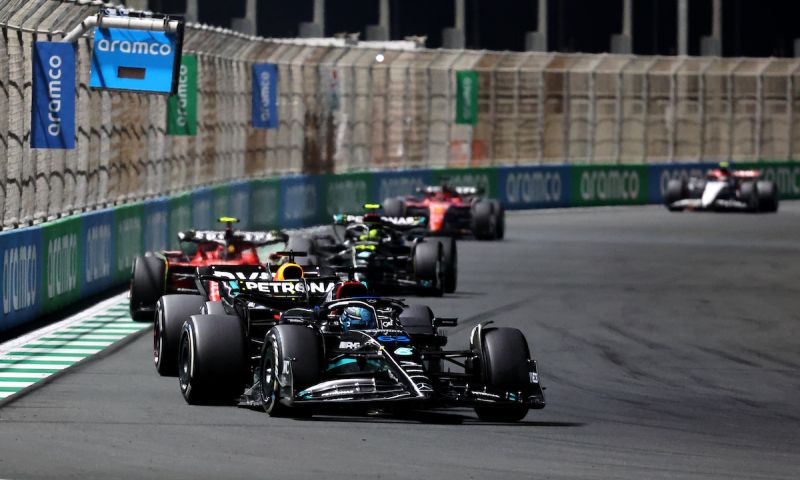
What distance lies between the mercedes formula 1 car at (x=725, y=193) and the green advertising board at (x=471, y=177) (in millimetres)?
4507

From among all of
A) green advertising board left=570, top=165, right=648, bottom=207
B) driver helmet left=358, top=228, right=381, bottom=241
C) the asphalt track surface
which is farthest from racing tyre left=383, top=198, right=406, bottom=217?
green advertising board left=570, top=165, right=648, bottom=207

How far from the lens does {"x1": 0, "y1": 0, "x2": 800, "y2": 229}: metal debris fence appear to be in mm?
21188

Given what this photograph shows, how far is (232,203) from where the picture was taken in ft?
107

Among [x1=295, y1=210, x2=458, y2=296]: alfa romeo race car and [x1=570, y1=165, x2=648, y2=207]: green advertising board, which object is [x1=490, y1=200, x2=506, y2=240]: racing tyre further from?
[x1=570, y1=165, x2=648, y2=207]: green advertising board

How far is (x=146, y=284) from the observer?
62.3 feet

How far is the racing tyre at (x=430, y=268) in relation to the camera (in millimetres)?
22406

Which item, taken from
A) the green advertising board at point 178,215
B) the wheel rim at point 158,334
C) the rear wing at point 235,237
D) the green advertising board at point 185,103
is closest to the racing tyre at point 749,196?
the green advertising board at point 178,215

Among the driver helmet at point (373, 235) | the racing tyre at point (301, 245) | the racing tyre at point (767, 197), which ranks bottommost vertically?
the racing tyre at point (767, 197)

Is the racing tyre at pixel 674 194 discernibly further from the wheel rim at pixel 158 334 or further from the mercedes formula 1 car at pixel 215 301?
the wheel rim at pixel 158 334

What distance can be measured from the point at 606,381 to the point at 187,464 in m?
5.48

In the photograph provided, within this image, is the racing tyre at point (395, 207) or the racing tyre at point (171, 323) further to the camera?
the racing tyre at point (395, 207)

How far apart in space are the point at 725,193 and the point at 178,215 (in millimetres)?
20907

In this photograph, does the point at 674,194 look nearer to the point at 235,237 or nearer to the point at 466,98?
the point at 466,98

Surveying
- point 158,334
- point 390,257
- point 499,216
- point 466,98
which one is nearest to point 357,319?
point 158,334
